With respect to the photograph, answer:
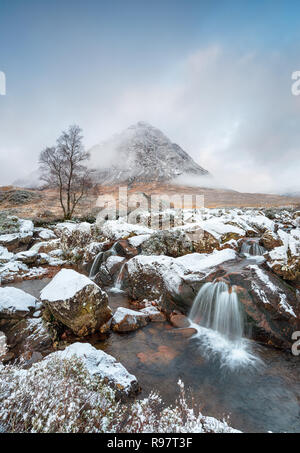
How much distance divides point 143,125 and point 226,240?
539 feet

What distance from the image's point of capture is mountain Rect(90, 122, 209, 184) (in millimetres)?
96688

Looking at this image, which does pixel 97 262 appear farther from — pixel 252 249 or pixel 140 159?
pixel 140 159

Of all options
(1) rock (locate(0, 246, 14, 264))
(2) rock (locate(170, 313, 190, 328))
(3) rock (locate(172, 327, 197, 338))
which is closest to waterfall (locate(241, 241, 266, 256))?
(2) rock (locate(170, 313, 190, 328))

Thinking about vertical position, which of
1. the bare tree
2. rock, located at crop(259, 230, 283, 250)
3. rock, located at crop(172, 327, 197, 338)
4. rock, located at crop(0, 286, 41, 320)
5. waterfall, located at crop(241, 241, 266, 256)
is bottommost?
rock, located at crop(172, 327, 197, 338)

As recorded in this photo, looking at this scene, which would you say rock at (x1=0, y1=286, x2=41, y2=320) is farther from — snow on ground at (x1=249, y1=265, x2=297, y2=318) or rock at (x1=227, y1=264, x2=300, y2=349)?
snow on ground at (x1=249, y1=265, x2=297, y2=318)

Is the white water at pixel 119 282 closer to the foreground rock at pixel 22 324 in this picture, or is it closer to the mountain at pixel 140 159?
the foreground rock at pixel 22 324

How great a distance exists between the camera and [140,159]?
109438 millimetres

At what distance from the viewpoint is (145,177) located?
9369 cm

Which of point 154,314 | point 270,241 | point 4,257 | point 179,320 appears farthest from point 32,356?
point 270,241

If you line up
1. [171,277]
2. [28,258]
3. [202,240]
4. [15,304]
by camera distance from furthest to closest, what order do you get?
[28,258] → [202,240] → [171,277] → [15,304]

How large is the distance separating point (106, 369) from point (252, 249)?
33.4 ft

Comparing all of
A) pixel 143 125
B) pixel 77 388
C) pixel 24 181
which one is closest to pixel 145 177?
pixel 24 181

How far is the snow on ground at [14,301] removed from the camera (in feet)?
21.8

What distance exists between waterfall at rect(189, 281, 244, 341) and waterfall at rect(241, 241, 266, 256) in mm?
5114
